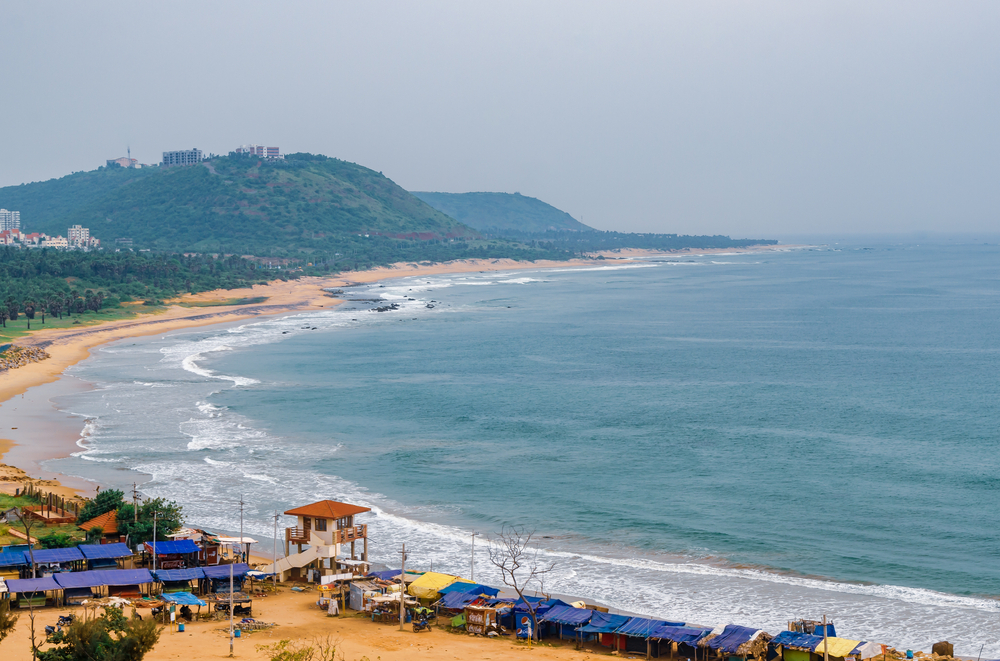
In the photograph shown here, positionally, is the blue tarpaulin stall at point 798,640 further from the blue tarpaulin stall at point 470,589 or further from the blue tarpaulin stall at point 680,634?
the blue tarpaulin stall at point 470,589

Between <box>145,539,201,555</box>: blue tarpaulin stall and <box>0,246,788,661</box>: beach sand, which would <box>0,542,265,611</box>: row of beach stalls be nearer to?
<box>145,539,201,555</box>: blue tarpaulin stall

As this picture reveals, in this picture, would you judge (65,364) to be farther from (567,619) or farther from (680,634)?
(680,634)

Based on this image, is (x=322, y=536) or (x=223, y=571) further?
(x=322, y=536)

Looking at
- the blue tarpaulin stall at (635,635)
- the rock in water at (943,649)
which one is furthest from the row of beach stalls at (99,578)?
the rock in water at (943,649)

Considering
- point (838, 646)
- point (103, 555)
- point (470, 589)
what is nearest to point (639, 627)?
point (838, 646)

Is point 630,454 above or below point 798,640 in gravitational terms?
above

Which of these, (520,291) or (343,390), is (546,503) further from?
(520,291)
